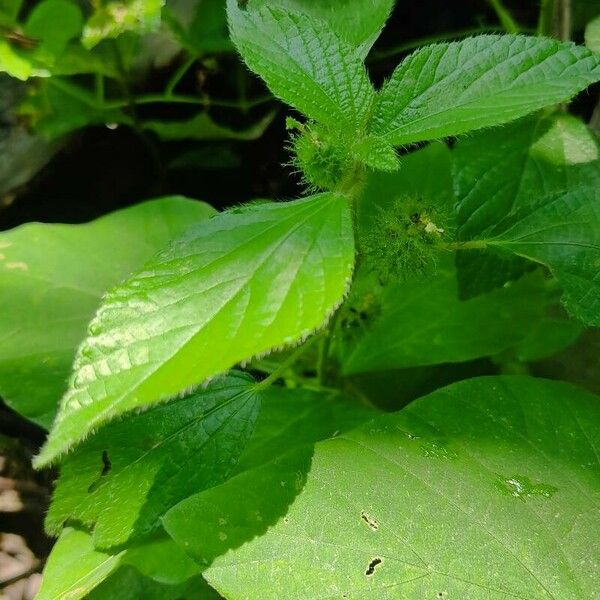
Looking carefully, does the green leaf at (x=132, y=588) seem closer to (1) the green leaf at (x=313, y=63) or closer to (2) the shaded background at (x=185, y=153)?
(1) the green leaf at (x=313, y=63)

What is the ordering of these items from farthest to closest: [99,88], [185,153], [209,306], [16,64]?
[185,153], [99,88], [16,64], [209,306]

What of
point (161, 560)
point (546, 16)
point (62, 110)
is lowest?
point (161, 560)

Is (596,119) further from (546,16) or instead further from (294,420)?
(294,420)

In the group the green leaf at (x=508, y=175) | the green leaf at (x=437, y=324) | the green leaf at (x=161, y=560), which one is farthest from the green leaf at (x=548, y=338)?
the green leaf at (x=161, y=560)

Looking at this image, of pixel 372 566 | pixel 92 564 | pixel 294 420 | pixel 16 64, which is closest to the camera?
pixel 372 566

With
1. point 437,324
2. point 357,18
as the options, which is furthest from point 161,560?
point 357,18

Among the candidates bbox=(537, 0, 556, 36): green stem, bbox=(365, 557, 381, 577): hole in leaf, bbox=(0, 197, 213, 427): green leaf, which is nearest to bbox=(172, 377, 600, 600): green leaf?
bbox=(365, 557, 381, 577): hole in leaf
